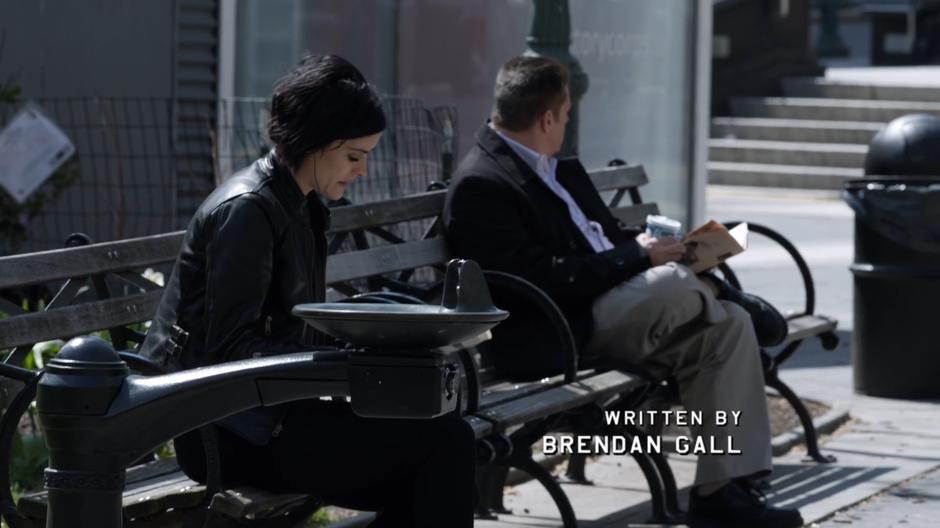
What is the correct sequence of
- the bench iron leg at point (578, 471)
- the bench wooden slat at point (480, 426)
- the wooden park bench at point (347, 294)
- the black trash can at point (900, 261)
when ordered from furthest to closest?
the black trash can at point (900, 261)
the bench iron leg at point (578, 471)
the bench wooden slat at point (480, 426)
the wooden park bench at point (347, 294)

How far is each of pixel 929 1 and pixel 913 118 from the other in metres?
21.9

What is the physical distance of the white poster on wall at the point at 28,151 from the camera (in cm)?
636

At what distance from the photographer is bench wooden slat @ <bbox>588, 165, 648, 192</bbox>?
688 centimetres

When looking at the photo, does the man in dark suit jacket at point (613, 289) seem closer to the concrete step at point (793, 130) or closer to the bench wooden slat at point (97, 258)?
the bench wooden slat at point (97, 258)

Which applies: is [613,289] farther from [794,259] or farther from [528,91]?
[794,259]

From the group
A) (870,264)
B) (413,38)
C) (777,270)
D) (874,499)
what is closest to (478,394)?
(874,499)

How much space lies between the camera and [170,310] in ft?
12.1

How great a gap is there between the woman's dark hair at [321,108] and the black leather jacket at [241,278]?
80 mm

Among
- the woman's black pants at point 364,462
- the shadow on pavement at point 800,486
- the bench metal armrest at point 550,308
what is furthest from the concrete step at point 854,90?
the woman's black pants at point 364,462

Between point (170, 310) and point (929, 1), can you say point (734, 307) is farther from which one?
point (929, 1)

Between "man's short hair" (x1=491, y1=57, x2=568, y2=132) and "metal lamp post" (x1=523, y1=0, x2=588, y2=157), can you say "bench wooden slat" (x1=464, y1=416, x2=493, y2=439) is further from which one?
"metal lamp post" (x1=523, y1=0, x2=588, y2=157)

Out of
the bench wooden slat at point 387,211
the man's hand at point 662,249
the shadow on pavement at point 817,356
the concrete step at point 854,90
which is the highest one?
the concrete step at point 854,90

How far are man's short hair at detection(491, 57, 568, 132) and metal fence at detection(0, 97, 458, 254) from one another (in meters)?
1.99

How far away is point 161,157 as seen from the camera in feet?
27.2
